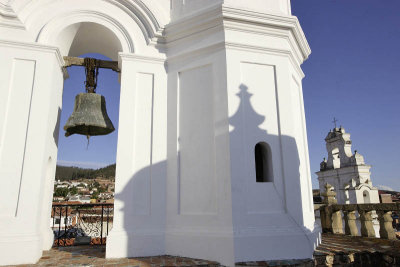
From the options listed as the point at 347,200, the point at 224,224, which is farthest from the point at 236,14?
the point at 347,200

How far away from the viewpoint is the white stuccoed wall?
505 cm

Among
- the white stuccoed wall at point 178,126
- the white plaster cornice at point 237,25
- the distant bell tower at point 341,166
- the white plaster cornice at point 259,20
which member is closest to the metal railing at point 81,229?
the white stuccoed wall at point 178,126

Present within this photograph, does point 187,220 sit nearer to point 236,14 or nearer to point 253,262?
point 253,262

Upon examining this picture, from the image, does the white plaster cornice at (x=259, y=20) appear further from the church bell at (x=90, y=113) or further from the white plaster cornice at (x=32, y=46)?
the white plaster cornice at (x=32, y=46)

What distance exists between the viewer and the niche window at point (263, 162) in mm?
5492

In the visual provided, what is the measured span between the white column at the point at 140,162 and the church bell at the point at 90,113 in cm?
52

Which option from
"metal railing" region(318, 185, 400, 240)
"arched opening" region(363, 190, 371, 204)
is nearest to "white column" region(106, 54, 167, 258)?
"metal railing" region(318, 185, 400, 240)

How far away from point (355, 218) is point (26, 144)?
8.01 m

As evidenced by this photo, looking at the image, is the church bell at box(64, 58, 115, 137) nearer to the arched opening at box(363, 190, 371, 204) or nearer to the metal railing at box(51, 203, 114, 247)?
the metal railing at box(51, 203, 114, 247)

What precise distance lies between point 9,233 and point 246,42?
5.30 metres

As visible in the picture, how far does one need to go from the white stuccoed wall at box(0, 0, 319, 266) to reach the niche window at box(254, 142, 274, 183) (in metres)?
0.10

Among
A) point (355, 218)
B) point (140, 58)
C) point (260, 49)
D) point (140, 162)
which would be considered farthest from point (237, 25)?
point (355, 218)

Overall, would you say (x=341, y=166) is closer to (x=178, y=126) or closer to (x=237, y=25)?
(x=237, y=25)

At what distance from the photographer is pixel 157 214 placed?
557 centimetres
